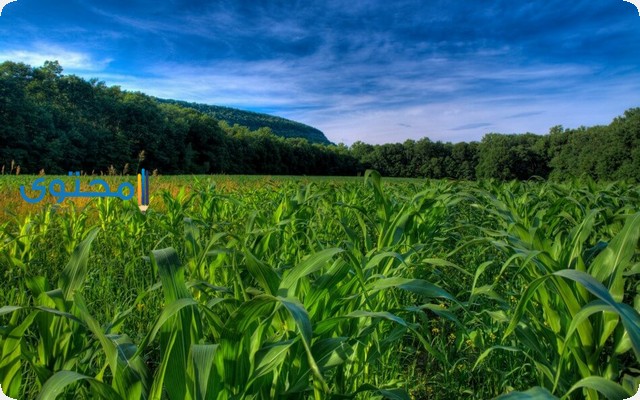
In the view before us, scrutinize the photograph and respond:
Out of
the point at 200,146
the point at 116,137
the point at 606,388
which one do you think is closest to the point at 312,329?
the point at 606,388

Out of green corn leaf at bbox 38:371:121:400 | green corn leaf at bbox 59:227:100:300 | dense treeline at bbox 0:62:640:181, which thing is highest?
dense treeline at bbox 0:62:640:181

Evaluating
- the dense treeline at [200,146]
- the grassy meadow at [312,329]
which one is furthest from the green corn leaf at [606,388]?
the dense treeline at [200,146]

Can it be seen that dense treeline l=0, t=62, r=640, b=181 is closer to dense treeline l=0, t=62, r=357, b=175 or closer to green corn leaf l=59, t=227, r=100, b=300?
dense treeline l=0, t=62, r=357, b=175

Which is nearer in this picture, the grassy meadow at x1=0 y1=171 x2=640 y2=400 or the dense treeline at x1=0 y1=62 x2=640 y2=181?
the grassy meadow at x1=0 y1=171 x2=640 y2=400

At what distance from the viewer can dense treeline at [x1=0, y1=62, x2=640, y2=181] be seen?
30359 millimetres

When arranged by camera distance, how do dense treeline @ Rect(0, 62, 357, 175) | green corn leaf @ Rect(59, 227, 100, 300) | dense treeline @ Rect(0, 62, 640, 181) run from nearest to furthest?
green corn leaf @ Rect(59, 227, 100, 300), dense treeline @ Rect(0, 62, 640, 181), dense treeline @ Rect(0, 62, 357, 175)

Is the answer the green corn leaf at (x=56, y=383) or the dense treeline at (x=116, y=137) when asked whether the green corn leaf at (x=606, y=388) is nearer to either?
the green corn leaf at (x=56, y=383)

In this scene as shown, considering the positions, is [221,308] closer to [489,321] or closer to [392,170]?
[489,321]

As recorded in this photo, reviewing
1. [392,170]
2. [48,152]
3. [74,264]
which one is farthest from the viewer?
[48,152]

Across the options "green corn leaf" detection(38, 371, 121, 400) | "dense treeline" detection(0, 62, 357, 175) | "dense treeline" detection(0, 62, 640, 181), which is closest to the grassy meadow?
"green corn leaf" detection(38, 371, 121, 400)

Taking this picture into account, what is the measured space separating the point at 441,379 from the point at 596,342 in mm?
851

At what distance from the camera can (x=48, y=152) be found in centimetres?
3284

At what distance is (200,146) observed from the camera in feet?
168

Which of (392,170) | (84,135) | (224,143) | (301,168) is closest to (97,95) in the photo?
(84,135)
